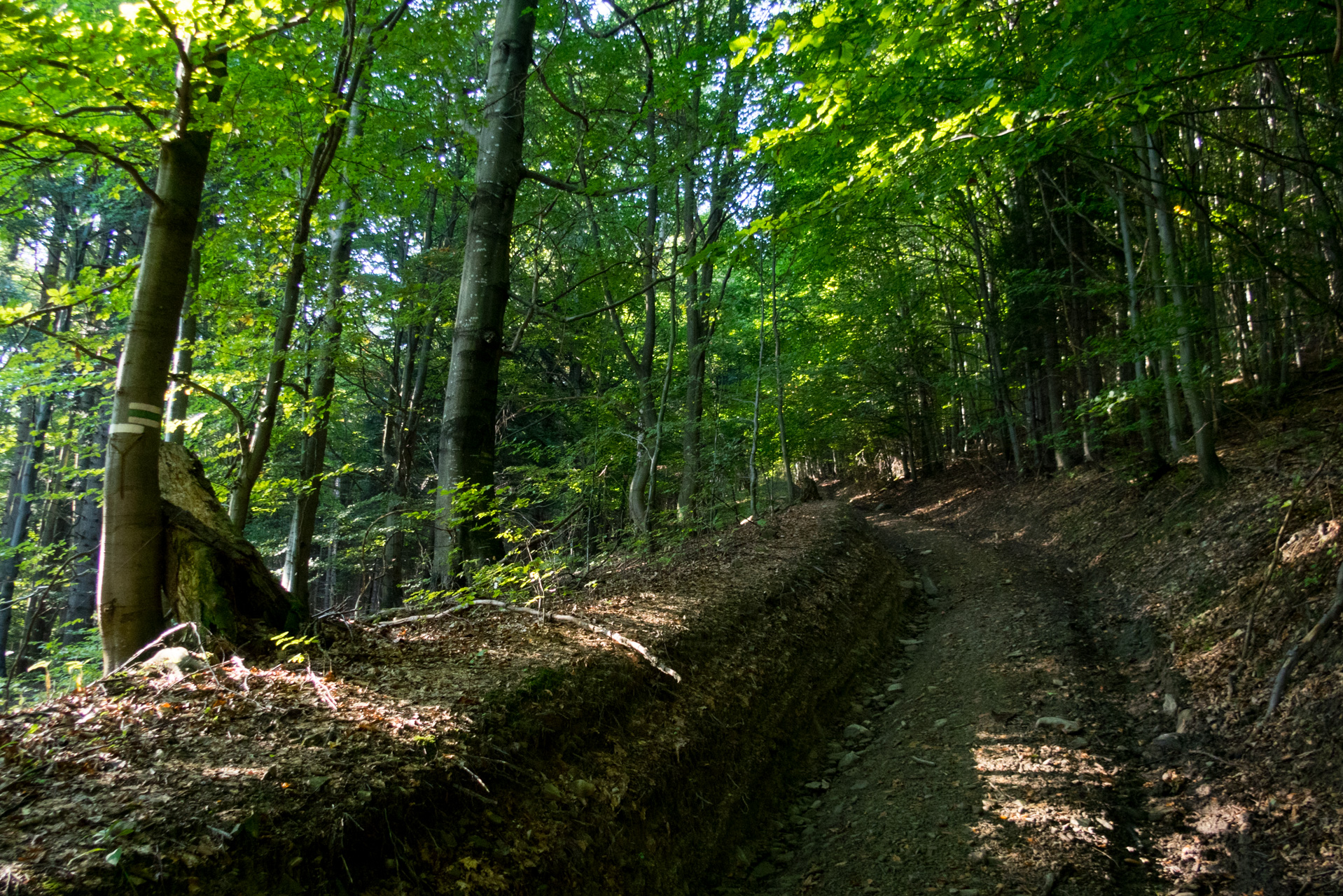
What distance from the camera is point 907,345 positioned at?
19.0 m

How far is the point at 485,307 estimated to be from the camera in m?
5.50

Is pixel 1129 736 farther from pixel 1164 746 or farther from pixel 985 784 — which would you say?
pixel 985 784

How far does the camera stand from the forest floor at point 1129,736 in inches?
136

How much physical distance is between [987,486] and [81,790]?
20129 millimetres

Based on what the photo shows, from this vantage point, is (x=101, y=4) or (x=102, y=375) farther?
(x=102, y=375)

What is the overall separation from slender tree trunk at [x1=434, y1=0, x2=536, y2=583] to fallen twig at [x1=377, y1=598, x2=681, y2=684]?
688 mm

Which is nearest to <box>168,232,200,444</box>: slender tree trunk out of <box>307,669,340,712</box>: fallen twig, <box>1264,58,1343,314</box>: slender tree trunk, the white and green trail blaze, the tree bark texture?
the tree bark texture

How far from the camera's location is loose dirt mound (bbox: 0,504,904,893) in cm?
215

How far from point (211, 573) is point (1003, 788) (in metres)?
5.33

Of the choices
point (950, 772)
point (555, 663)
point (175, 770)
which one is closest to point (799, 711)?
point (950, 772)

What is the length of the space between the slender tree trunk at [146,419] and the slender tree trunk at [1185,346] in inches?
401

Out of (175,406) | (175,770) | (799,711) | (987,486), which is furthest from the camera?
(987,486)

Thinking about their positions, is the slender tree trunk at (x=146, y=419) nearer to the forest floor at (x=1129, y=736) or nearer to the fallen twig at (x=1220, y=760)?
the forest floor at (x=1129, y=736)

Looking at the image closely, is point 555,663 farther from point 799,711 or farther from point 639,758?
point 799,711
